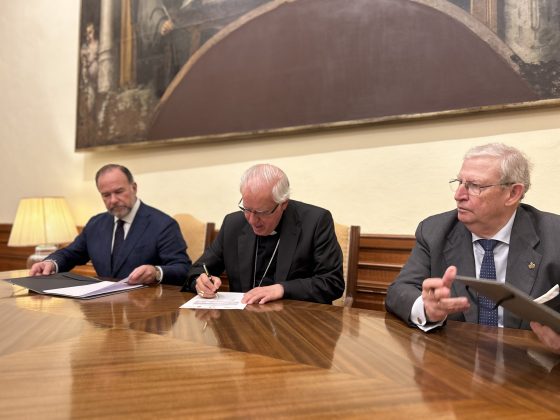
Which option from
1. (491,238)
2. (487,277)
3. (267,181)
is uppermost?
(267,181)

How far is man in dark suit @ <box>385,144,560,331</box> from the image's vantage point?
1.71 m

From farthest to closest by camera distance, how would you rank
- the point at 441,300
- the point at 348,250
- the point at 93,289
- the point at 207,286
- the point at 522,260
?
the point at 348,250 < the point at 93,289 < the point at 207,286 < the point at 522,260 < the point at 441,300

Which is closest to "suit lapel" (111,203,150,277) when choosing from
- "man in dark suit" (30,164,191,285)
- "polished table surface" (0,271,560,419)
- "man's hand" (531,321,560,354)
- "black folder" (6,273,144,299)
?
"man in dark suit" (30,164,191,285)

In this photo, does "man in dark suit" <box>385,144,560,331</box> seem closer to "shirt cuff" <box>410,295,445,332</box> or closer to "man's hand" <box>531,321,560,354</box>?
"shirt cuff" <box>410,295,445,332</box>

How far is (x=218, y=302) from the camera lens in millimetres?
1895

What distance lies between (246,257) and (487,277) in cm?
121

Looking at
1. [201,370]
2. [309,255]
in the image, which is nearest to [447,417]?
[201,370]

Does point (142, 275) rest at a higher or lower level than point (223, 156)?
lower

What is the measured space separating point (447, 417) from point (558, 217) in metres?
1.28

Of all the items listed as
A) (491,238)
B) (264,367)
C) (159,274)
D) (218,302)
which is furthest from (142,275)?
(491,238)

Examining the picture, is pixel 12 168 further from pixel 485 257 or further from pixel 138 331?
pixel 485 257

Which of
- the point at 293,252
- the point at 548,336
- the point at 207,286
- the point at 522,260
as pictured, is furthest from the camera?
the point at 293,252

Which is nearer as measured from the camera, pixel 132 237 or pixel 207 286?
pixel 207 286

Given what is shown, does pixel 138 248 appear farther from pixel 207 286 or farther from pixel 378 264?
pixel 378 264
